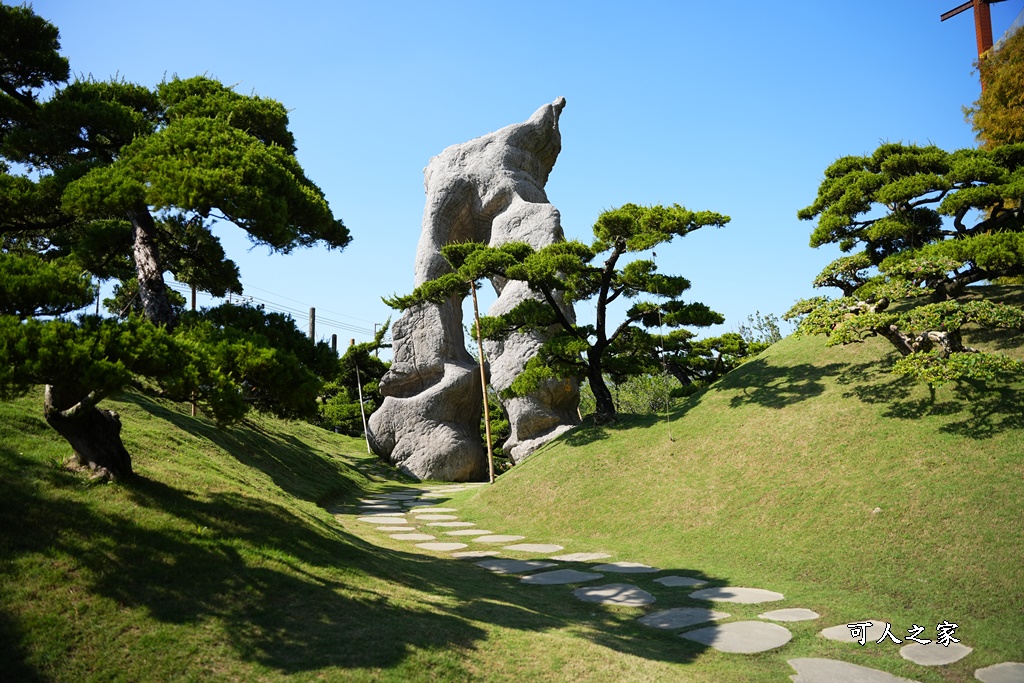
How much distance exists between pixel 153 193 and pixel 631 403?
31676 millimetres

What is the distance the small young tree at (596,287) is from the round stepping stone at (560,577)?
470cm

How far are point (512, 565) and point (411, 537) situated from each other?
1.89 metres

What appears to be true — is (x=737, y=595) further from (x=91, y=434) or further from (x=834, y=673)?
(x=91, y=434)

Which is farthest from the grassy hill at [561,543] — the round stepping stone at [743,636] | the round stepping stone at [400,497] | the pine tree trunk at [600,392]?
the round stepping stone at [400,497]

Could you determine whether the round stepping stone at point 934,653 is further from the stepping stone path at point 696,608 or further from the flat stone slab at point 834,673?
the flat stone slab at point 834,673

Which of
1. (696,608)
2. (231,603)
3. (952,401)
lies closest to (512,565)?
(696,608)

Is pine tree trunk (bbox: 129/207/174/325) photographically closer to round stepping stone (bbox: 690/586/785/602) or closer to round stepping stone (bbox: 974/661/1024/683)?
round stepping stone (bbox: 690/586/785/602)

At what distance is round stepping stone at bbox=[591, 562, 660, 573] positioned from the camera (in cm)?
650

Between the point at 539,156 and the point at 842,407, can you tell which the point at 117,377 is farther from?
the point at 539,156

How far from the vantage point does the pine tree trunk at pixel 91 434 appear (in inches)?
191

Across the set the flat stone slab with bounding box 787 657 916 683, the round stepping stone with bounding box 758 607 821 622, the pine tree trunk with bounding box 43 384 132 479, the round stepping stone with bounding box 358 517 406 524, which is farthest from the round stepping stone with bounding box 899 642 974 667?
the round stepping stone with bounding box 358 517 406 524

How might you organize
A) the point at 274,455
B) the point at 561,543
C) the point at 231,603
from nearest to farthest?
1. the point at 231,603
2. the point at 561,543
3. the point at 274,455

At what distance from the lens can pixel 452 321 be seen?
58.3 feet

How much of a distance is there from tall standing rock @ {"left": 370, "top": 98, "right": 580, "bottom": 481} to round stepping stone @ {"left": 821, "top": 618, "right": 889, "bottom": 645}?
1116 centimetres
